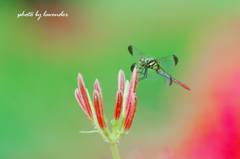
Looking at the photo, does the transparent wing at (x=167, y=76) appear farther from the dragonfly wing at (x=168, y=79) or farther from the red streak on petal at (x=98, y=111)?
the red streak on petal at (x=98, y=111)

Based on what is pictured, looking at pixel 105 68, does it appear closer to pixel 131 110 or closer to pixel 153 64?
pixel 153 64

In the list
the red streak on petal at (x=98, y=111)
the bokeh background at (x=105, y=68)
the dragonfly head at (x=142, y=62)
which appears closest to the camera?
the red streak on petal at (x=98, y=111)

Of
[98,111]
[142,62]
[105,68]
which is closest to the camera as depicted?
[98,111]

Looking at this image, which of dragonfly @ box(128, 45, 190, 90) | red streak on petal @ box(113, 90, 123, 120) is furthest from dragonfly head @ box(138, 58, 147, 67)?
red streak on petal @ box(113, 90, 123, 120)

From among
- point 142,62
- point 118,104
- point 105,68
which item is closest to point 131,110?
point 118,104

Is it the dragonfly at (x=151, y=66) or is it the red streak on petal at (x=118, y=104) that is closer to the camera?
the red streak on petal at (x=118, y=104)

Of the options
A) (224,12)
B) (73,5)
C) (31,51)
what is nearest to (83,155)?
(31,51)

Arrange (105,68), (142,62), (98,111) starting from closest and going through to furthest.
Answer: (98,111), (142,62), (105,68)

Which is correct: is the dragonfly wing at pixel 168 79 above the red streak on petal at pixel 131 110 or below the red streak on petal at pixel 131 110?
above

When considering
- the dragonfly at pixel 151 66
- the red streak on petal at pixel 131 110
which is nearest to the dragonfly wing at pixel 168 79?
the dragonfly at pixel 151 66
